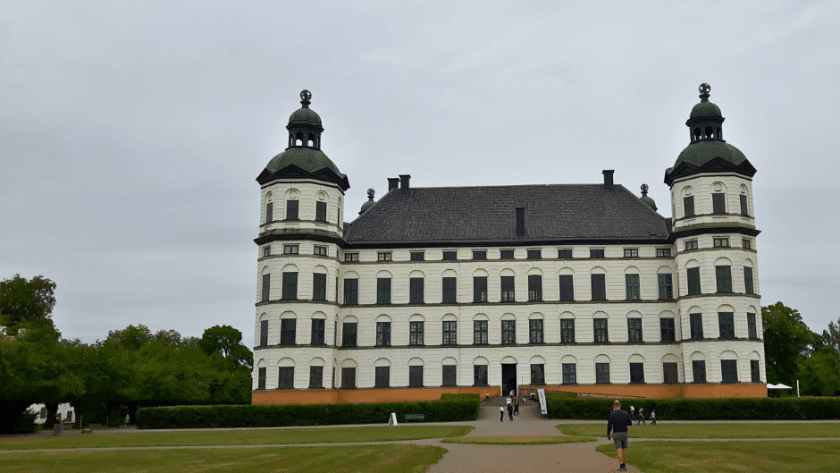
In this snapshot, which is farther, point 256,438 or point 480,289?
point 480,289

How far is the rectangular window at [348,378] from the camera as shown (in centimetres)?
6359

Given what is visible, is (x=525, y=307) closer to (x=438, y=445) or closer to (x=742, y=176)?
(x=742, y=176)

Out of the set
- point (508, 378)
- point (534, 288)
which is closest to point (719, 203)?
point (534, 288)

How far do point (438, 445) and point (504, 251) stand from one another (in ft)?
116

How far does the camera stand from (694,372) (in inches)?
2323

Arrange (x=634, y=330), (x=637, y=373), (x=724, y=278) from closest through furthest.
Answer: (x=724, y=278), (x=637, y=373), (x=634, y=330)

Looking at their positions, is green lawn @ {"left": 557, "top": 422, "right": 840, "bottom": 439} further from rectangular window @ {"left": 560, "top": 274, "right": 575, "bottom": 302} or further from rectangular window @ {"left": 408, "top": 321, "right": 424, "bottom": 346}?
rectangular window @ {"left": 408, "top": 321, "right": 424, "bottom": 346}

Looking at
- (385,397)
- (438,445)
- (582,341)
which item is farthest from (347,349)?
(438,445)

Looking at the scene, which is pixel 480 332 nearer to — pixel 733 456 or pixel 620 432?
pixel 733 456

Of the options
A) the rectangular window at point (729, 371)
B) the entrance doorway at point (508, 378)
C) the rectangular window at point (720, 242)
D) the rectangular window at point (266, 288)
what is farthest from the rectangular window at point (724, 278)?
the rectangular window at point (266, 288)

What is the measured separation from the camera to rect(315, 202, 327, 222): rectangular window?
62.5 m

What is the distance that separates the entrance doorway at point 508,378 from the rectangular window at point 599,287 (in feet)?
30.7

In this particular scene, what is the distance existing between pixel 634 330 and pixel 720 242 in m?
10.3

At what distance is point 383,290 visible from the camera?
6550cm
